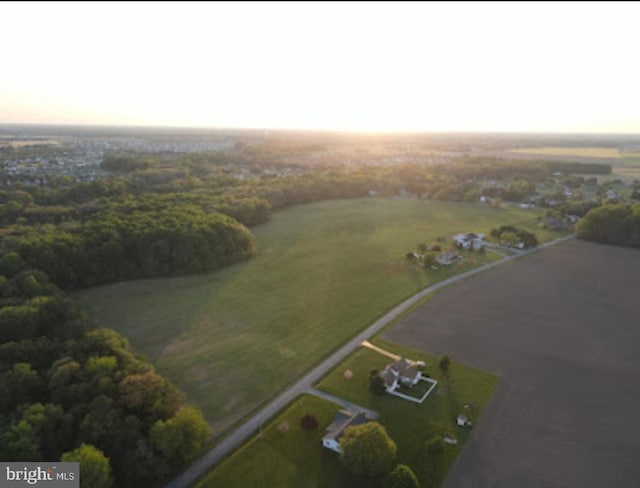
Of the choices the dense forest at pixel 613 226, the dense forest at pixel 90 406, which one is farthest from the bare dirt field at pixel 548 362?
the dense forest at pixel 90 406

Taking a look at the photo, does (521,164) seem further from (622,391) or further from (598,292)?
(622,391)

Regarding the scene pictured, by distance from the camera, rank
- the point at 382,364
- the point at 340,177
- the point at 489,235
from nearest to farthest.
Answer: the point at 382,364
the point at 489,235
the point at 340,177

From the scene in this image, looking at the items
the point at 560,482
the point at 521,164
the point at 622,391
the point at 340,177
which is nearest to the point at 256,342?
the point at 560,482

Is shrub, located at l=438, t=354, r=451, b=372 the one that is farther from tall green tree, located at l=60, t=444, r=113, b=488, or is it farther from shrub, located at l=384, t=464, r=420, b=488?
tall green tree, located at l=60, t=444, r=113, b=488

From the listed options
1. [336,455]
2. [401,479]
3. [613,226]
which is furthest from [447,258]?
[401,479]

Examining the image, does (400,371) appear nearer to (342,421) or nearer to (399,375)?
(399,375)

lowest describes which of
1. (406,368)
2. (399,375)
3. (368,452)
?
(399,375)
